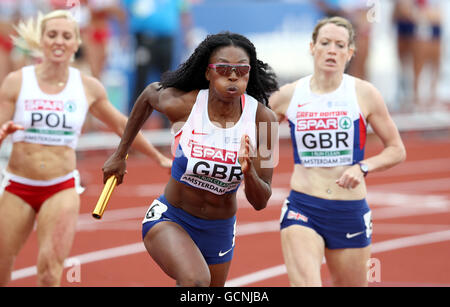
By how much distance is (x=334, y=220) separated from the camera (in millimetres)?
6262

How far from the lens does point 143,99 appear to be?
5766 millimetres

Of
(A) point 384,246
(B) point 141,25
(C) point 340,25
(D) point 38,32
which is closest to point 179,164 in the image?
(C) point 340,25

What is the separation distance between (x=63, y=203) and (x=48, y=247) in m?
0.38

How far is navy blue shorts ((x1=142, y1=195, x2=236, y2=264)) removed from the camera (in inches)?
220

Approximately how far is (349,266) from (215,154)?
5.06 ft

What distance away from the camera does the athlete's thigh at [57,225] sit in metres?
6.50

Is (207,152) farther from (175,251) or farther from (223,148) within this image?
(175,251)

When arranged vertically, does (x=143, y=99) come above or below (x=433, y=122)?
above

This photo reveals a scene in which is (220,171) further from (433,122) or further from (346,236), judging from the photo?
(433,122)

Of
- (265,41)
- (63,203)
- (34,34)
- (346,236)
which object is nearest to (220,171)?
(346,236)

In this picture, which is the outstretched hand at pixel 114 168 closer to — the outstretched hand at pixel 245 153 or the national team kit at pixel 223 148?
the national team kit at pixel 223 148

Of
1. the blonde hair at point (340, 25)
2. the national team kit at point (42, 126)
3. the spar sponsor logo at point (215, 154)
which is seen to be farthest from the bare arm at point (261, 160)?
the national team kit at point (42, 126)

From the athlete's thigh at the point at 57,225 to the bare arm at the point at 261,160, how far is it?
1886mm

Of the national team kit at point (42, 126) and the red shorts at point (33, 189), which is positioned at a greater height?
the national team kit at point (42, 126)
